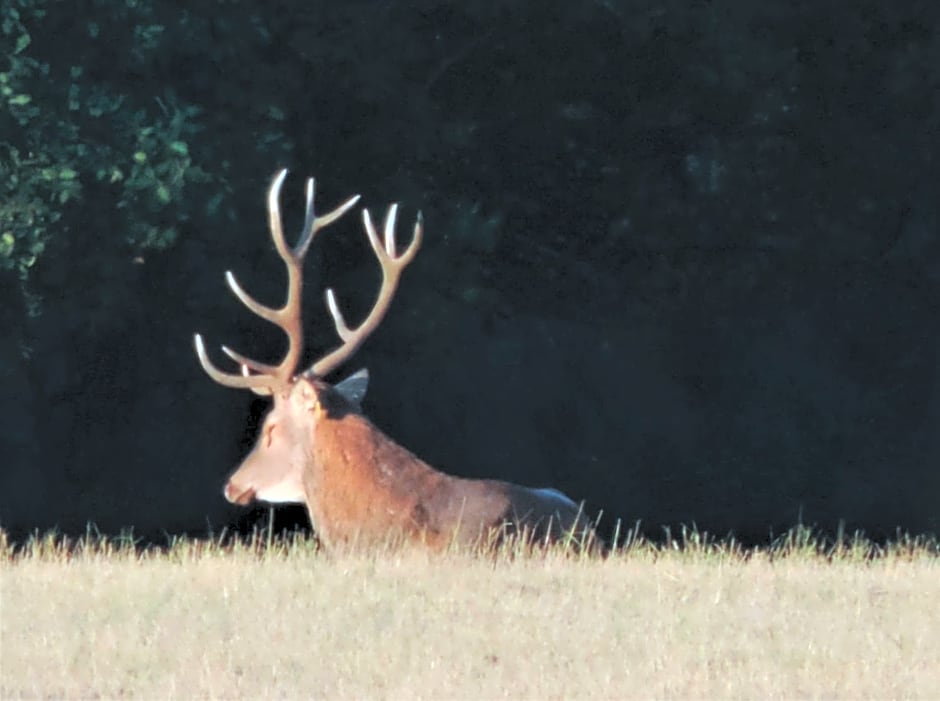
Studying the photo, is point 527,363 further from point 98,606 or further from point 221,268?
point 98,606

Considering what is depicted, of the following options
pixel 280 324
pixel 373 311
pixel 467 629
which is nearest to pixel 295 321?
pixel 280 324

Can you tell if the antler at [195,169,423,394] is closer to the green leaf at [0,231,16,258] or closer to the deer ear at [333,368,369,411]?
the deer ear at [333,368,369,411]

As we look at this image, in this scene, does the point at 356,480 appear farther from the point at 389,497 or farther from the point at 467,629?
the point at 467,629

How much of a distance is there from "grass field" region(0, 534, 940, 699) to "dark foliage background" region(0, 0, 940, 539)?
154 inches

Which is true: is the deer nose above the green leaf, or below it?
below

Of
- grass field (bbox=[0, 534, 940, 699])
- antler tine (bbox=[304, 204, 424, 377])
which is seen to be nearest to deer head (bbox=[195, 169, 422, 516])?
antler tine (bbox=[304, 204, 424, 377])

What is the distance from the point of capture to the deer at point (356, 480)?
9875mm

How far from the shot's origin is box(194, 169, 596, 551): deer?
389 inches

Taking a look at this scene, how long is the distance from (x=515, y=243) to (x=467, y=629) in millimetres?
7981

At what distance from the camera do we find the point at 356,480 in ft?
33.4

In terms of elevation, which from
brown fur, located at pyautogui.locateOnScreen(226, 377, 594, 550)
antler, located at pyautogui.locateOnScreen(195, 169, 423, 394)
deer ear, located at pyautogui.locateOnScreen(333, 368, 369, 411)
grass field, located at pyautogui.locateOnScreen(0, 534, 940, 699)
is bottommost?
grass field, located at pyautogui.locateOnScreen(0, 534, 940, 699)

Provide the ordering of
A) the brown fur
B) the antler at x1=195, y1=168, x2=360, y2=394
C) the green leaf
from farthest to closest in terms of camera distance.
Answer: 1. the green leaf
2. the antler at x1=195, y1=168, x2=360, y2=394
3. the brown fur

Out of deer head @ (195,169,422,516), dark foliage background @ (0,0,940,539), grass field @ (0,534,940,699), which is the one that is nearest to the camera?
grass field @ (0,534,940,699)

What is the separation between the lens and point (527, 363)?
16.1 meters
